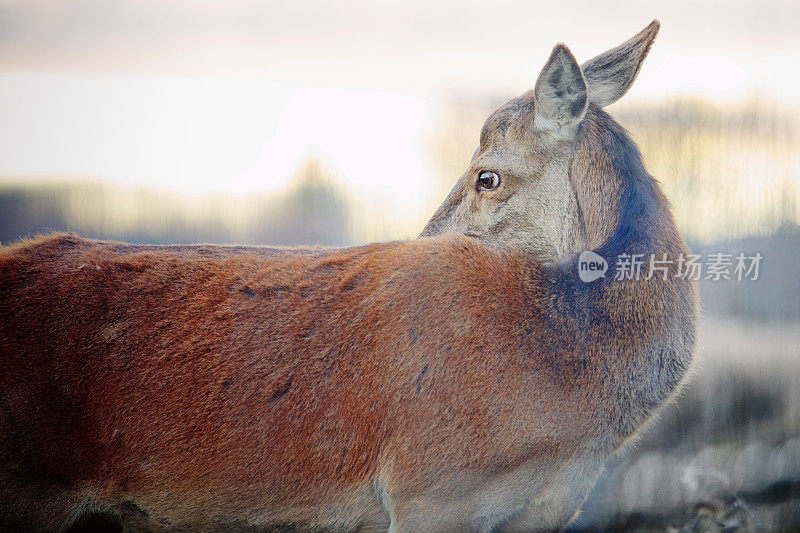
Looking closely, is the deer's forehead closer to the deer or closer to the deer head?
the deer head

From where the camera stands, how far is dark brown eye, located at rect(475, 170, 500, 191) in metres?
2.68

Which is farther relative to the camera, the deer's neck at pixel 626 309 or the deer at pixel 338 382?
the deer's neck at pixel 626 309

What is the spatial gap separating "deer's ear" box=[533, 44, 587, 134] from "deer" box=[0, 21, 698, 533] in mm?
27

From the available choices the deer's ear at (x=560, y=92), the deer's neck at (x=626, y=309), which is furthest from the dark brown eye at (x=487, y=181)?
the deer's neck at (x=626, y=309)

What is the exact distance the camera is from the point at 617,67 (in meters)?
2.66

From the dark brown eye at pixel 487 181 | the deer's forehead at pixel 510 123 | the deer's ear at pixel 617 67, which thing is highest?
the deer's ear at pixel 617 67

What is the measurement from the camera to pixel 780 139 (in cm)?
360

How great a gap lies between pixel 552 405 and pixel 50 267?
73.4 inches

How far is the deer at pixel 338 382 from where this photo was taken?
2041mm

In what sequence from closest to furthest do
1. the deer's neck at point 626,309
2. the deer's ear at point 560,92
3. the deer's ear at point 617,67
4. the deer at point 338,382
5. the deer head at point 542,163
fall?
the deer at point 338,382
the deer's neck at point 626,309
the deer's ear at point 560,92
the deer head at point 542,163
the deer's ear at point 617,67

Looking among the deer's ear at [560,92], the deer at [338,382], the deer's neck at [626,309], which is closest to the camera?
the deer at [338,382]

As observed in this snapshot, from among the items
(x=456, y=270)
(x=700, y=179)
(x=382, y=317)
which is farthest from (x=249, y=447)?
(x=700, y=179)

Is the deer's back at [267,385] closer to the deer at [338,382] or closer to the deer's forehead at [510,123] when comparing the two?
the deer at [338,382]

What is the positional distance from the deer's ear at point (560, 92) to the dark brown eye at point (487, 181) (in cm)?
28
